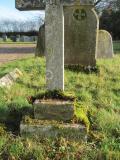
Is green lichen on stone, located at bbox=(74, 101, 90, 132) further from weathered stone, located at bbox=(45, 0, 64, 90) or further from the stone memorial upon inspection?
weathered stone, located at bbox=(45, 0, 64, 90)

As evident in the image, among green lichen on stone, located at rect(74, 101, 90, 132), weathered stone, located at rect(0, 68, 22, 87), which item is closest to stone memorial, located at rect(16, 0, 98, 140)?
green lichen on stone, located at rect(74, 101, 90, 132)

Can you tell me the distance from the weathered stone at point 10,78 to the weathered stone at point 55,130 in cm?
249

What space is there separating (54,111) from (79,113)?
425 millimetres

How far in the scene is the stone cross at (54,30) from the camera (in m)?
7.17

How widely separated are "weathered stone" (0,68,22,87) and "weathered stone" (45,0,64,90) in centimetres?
205

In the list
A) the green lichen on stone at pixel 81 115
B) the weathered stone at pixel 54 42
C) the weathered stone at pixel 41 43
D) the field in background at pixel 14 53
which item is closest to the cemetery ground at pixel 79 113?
the green lichen on stone at pixel 81 115

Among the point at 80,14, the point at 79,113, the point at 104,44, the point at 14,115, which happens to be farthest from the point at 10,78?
the point at 104,44

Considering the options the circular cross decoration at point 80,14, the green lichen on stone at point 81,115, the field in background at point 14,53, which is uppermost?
the circular cross decoration at point 80,14

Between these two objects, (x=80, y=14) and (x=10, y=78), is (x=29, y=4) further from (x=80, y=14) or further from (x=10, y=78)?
(x=80, y=14)

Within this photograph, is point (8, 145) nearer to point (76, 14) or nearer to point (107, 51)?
point (76, 14)

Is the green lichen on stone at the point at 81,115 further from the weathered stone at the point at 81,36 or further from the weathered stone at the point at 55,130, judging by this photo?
the weathered stone at the point at 81,36

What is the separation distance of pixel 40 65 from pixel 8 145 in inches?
190

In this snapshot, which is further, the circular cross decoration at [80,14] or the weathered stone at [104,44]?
the weathered stone at [104,44]

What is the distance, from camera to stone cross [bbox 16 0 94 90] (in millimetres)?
7172
